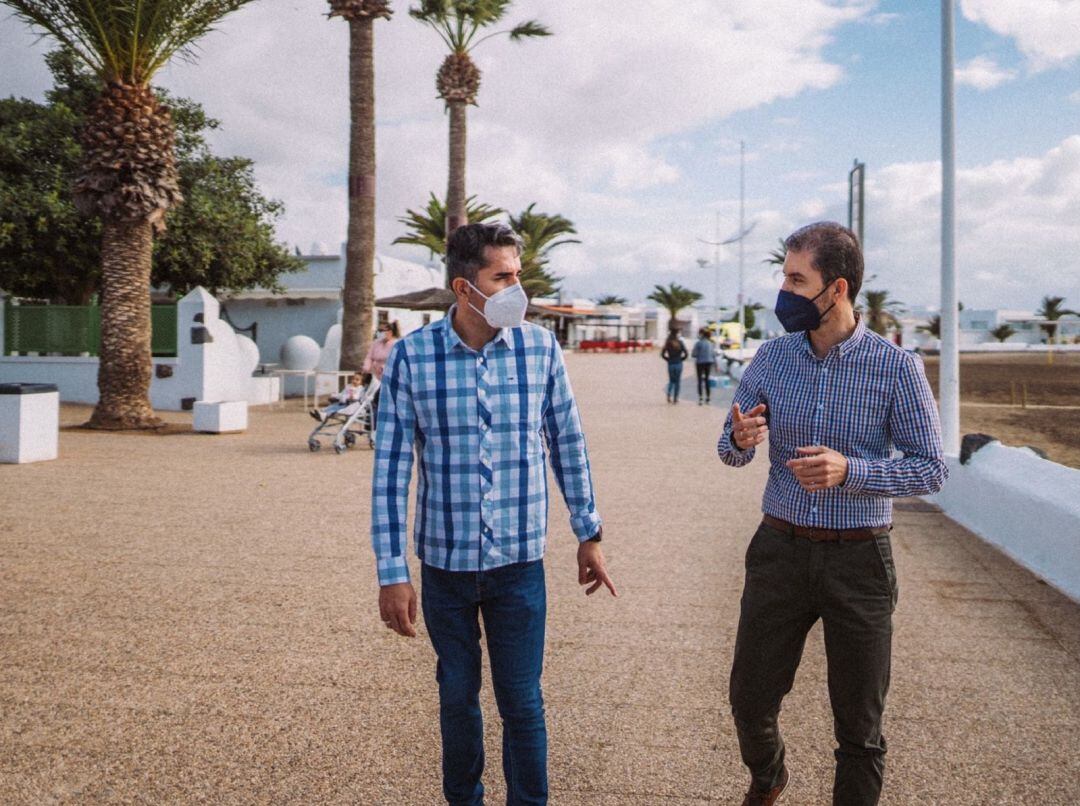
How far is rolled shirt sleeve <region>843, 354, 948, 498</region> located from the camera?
2498 millimetres

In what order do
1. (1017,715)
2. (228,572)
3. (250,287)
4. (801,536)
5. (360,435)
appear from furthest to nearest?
(250,287)
(360,435)
(228,572)
(1017,715)
(801,536)

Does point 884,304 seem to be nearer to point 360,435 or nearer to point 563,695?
point 360,435

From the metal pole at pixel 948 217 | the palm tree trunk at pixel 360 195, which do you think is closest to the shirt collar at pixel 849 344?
the metal pole at pixel 948 217

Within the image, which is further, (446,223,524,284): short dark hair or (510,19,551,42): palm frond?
(510,19,551,42): palm frond

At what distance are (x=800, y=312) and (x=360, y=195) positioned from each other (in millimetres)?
16497

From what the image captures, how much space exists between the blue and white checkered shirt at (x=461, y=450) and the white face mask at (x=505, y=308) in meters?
0.07

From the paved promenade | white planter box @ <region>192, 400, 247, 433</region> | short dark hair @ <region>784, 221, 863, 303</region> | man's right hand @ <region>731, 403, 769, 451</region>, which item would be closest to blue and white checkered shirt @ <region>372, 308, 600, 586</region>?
man's right hand @ <region>731, 403, 769, 451</region>

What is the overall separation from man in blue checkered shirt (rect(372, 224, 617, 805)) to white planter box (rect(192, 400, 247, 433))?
1277 centimetres

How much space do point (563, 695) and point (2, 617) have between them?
9.84ft

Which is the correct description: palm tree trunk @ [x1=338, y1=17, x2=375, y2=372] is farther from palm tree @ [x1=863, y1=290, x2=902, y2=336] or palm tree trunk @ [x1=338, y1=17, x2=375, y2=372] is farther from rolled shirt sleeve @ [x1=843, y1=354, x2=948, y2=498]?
palm tree @ [x1=863, y1=290, x2=902, y2=336]

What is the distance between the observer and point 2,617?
5051 millimetres

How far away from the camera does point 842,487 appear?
2508 millimetres

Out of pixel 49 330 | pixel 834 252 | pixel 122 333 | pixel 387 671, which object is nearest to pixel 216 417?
pixel 122 333

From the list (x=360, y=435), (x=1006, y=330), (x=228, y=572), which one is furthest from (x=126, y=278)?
(x=1006, y=330)
